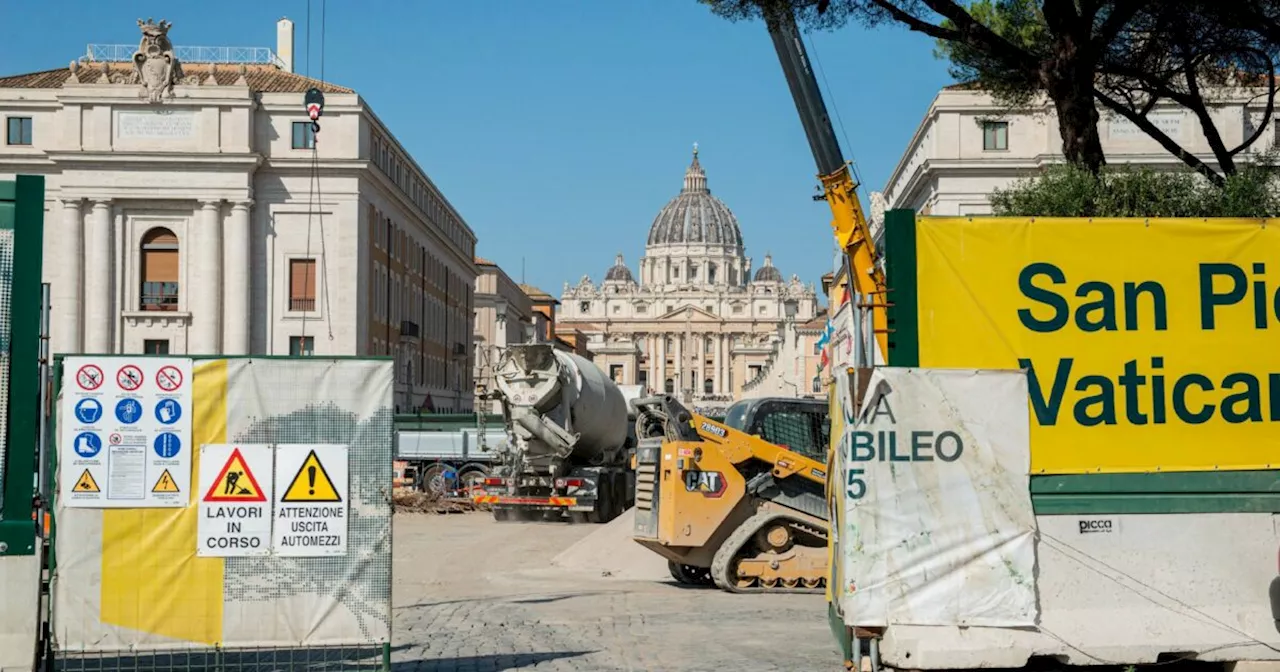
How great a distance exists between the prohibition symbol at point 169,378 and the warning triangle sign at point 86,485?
65cm

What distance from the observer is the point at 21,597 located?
8.81m

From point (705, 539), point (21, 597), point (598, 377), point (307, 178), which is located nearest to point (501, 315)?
point (307, 178)

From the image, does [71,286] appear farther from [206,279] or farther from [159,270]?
[206,279]

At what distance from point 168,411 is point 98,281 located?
173ft

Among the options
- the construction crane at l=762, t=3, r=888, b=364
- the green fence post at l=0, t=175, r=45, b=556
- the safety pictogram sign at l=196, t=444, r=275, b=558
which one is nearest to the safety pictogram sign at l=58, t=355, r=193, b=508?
the safety pictogram sign at l=196, t=444, r=275, b=558

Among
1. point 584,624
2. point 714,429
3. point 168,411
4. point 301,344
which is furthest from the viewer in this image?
point 301,344

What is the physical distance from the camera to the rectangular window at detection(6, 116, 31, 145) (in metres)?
61.1

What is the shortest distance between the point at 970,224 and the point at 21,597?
5.65 meters

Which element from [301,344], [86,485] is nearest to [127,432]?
[86,485]

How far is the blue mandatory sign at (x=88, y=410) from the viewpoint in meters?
9.14

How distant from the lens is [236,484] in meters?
9.29

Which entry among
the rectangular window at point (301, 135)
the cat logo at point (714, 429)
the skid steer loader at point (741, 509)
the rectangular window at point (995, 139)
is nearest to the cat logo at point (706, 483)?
the skid steer loader at point (741, 509)

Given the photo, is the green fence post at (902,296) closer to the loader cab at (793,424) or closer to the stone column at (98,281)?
the loader cab at (793,424)

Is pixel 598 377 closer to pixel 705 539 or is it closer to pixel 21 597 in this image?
pixel 705 539
